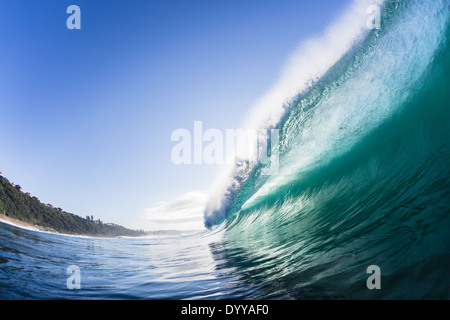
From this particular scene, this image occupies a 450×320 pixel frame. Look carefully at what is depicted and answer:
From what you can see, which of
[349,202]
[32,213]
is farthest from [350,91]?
[32,213]

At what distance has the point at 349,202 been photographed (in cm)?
532

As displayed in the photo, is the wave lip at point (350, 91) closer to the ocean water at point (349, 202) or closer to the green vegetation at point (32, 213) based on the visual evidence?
the ocean water at point (349, 202)

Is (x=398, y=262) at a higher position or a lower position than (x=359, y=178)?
lower

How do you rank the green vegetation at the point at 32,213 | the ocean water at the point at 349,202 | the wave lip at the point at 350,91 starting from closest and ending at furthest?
the ocean water at the point at 349,202
the wave lip at the point at 350,91
the green vegetation at the point at 32,213

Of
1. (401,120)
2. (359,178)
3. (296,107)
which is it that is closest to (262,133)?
(296,107)

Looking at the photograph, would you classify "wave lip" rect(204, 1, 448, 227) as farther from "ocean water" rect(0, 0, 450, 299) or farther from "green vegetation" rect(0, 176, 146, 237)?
"green vegetation" rect(0, 176, 146, 237)

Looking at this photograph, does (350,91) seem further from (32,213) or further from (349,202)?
(32,213)

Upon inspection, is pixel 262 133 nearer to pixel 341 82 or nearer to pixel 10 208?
pixel 341 82

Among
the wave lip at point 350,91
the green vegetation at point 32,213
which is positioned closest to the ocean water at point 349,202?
the wave lip at point 350,91

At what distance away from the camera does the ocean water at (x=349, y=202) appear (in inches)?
99.9

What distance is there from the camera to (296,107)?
8055 mm

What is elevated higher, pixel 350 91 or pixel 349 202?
pixel 350 91

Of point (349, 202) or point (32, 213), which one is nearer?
point (349, 202)
